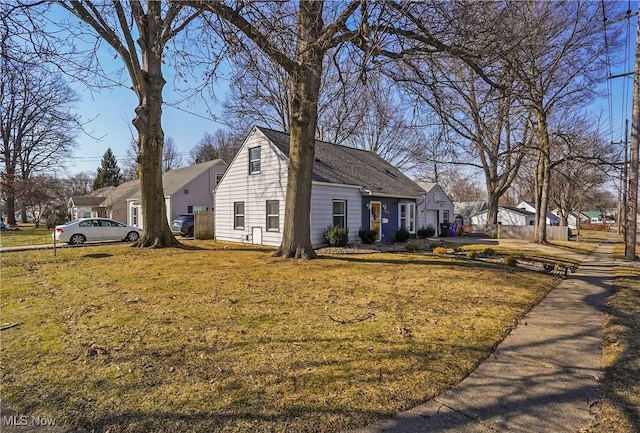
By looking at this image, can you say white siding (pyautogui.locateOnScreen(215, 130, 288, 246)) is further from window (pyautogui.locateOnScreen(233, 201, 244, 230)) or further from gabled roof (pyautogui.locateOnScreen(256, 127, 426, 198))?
gabled roof (pyautogui.locateOnScreen(256, 127, 426, 198))

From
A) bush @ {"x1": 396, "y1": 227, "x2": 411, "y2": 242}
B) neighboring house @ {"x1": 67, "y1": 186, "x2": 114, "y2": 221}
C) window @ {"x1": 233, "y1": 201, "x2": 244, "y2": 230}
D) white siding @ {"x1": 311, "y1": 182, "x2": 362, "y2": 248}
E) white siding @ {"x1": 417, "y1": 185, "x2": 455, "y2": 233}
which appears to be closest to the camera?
white siding @ {"x1": 311, "y1": 182, "x2": 362, "y2": 248}

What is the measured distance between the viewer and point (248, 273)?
353 inches

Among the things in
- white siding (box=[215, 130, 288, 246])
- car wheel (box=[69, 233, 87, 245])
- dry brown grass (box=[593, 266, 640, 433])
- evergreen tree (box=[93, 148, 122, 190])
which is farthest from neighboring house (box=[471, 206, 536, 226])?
evergreen tree (box=[93, 148, 122, 190])

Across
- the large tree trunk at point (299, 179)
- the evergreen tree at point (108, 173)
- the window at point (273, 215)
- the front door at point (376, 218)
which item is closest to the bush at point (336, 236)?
the window at point (273, 215)

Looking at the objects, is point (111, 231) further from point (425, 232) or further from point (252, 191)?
point (425, 232)

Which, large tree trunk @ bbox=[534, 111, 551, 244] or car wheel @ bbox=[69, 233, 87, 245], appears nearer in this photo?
car wheel @ bbox=[69, 233, 87, 245]

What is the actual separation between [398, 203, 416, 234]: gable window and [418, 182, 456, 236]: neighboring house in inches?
45.5

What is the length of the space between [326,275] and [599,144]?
65.4 ft

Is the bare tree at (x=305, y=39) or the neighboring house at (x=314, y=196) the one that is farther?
the neighboring house at (x=314, y=196)

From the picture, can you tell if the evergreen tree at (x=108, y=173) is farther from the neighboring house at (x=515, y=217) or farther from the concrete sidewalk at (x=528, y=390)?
the concrete sidewalk at (x=528, y=390)

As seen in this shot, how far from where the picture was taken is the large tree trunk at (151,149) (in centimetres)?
1421

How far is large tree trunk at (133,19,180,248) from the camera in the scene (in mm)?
14211

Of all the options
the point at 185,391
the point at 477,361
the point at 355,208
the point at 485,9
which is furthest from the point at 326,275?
the point at 355,208

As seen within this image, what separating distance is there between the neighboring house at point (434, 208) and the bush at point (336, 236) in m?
9.00
